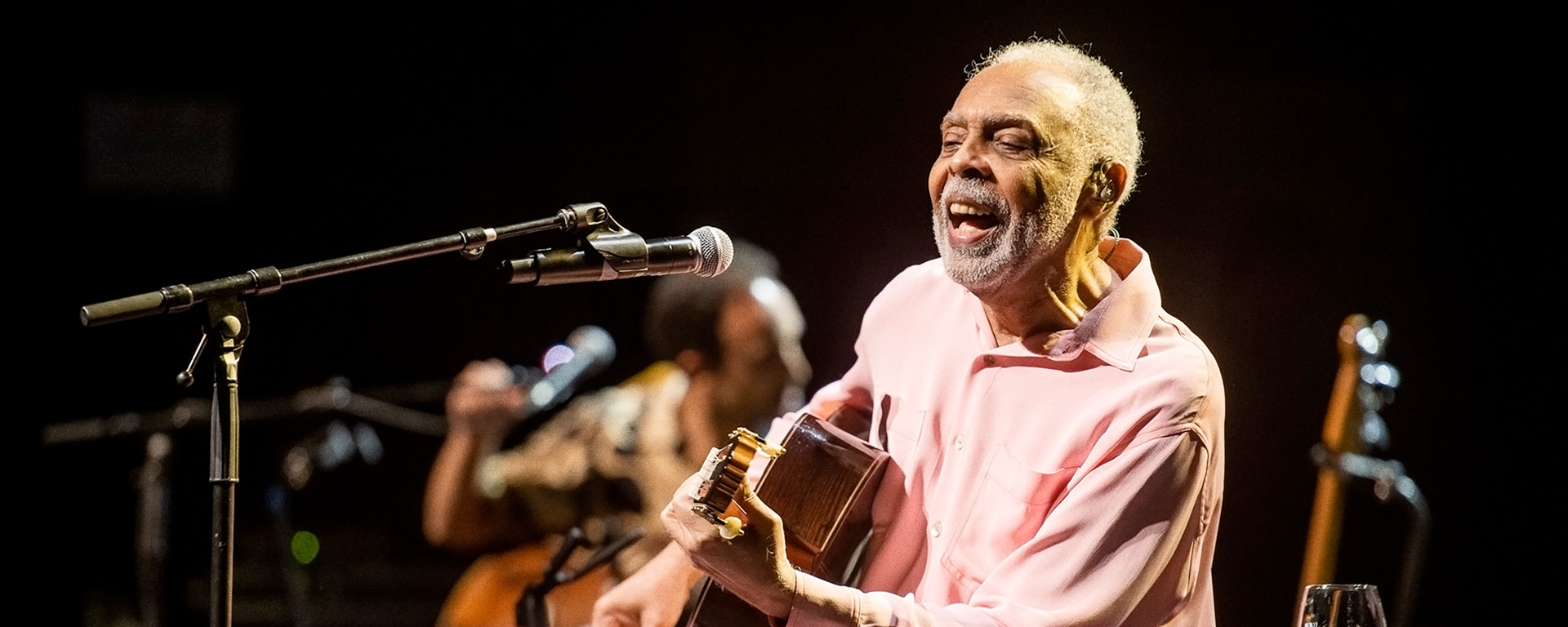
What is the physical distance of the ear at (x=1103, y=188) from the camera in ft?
8.63

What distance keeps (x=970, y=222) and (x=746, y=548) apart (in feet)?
2.51

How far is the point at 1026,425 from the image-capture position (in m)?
2.54

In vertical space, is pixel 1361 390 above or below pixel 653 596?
above

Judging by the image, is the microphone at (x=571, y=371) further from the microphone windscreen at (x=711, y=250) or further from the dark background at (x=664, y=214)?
the microphone windscreen at (x=711, y=250)

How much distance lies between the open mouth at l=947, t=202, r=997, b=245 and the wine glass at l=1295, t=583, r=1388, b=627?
84cm

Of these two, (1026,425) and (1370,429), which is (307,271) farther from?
(1370,429)

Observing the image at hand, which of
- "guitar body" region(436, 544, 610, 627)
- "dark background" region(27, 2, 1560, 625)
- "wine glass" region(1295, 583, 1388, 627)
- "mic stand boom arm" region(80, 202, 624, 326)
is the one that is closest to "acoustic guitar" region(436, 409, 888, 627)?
"mic stand boom arm" region(80, 202, 624, 326)

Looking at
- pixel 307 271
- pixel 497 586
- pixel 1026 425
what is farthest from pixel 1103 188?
pixel 497 586

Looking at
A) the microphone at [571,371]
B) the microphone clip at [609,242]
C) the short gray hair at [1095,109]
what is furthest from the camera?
the microphone at [571,371]

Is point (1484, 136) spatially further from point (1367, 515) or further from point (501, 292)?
point (501, 292)

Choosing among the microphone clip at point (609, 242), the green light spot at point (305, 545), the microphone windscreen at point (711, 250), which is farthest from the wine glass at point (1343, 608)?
the green light spot at point (305, 545)

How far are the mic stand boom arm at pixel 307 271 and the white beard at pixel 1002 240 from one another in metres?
0.67

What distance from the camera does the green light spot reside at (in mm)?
7258

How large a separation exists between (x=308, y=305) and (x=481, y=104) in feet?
5.15
